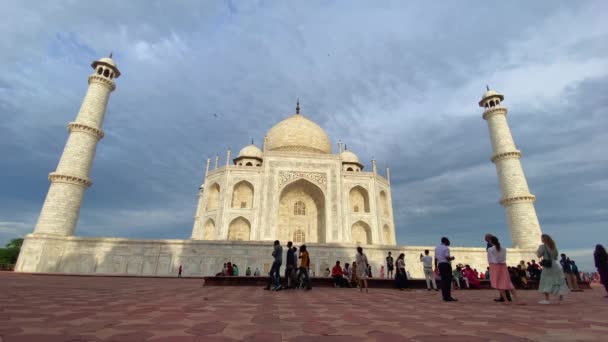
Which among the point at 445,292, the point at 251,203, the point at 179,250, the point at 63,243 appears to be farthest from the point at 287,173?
the point at 445,292

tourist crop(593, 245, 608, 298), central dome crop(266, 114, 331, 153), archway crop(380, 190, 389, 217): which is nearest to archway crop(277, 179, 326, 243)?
central dome crop(266, 114, 331, 153)

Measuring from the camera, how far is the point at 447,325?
122 inches

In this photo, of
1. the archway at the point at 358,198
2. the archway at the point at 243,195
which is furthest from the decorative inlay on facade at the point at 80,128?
the archway at the point at 358,198

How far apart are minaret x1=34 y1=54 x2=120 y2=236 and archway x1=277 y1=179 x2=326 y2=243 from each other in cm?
1356

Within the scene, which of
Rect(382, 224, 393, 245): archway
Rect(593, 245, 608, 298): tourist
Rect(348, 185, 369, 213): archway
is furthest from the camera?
Rect(348, 185, 369, 213): archway

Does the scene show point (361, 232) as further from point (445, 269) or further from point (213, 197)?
point (445, 269)

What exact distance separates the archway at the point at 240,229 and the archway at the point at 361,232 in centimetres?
839

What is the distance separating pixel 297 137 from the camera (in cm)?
3139

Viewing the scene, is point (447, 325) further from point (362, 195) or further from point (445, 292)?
point (362, 195)

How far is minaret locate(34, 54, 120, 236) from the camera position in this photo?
17984 millimetres

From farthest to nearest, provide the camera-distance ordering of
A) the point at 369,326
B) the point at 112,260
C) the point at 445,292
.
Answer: the point at 112,260 → the point at 445,292 → the point at 369,326

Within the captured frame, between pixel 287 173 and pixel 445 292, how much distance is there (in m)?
19.8

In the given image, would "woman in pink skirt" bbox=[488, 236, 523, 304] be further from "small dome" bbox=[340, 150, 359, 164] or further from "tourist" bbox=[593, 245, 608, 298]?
"small dome" bbox=[340, 150, 359, 164]

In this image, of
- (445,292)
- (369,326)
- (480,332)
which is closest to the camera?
(480,332)
